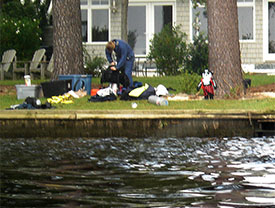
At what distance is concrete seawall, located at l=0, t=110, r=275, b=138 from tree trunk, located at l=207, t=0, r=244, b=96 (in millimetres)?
2848

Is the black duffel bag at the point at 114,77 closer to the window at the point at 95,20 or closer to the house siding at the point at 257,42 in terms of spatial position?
the house siding at the point at 257,42

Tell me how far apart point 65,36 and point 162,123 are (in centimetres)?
593

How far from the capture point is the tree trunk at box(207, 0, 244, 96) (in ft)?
50.0

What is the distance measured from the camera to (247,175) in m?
8.54

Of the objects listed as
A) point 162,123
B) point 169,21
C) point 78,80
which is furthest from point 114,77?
point 169,21

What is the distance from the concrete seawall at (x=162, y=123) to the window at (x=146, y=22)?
1687cm

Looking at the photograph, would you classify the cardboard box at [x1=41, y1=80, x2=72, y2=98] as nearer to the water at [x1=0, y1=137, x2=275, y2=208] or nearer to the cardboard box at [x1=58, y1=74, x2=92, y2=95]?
the cardboard box at [x1=58, y1=74, x2=92, y2=95]

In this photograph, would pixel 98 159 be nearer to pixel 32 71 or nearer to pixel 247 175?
pixel 247 175

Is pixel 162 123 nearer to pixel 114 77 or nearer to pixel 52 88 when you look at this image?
pixel 114 77

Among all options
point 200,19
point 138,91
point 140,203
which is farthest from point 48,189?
point 200,19

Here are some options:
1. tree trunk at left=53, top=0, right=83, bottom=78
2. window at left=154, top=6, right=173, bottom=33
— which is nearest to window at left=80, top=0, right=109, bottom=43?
window at left=154, top=6, right=173, bottom=33

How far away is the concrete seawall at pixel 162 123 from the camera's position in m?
12.4

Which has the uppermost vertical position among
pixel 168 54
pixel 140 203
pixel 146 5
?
pixel 146 5

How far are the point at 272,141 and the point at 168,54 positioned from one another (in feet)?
41.9
